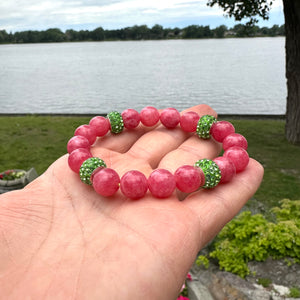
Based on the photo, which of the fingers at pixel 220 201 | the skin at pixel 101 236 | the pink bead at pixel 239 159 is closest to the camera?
the skin at pixel 101 236

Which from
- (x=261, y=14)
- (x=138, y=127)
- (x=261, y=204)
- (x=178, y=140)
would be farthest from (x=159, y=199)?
(x=261, y=14)

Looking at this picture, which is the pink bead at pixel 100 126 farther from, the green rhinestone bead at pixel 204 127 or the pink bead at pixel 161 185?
the pink bead at pixel 161 185

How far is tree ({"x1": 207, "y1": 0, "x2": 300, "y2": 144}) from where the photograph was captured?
293 inches

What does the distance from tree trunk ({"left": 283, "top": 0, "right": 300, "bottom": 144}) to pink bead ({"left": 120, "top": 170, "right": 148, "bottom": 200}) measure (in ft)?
21.2

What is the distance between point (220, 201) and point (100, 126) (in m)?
1.65

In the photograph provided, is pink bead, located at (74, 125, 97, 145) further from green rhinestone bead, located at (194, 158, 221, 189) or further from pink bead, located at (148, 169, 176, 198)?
green rhinestone bead, located at (194, 158, 221, 189)

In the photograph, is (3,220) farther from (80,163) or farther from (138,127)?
(138,127)

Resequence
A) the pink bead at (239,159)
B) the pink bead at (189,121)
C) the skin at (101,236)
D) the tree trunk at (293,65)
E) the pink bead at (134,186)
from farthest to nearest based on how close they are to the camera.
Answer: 1. the tree trunk at (293,65)
2. the pink bead at (189,121)
3. the pink bead at (239,159)
4. the pink bead at (134,186)
5. the skin at (101,236)

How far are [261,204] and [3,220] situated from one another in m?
4.56

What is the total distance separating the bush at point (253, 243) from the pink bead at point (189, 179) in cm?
181

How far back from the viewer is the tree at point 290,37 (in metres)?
7.45

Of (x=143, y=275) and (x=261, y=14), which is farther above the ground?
(x=261, y=14)

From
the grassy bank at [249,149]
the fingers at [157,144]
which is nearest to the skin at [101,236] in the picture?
the fingers at [157,144]

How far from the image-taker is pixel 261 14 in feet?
26.4
